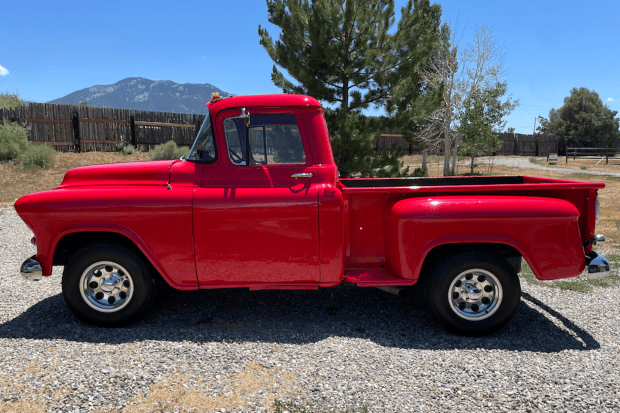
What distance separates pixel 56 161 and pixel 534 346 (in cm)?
1950

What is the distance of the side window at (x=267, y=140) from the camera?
13.1ft

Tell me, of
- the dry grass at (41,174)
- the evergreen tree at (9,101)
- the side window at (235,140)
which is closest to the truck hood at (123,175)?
the side window at (235,140)

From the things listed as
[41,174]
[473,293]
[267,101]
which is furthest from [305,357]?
[41,174]

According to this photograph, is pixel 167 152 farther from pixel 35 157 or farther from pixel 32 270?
pixel 32 270

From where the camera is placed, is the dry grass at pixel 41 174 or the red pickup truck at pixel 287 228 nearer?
the red pickup truck at pixel 287 228

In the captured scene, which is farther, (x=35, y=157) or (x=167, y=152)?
(x=167, y=152)

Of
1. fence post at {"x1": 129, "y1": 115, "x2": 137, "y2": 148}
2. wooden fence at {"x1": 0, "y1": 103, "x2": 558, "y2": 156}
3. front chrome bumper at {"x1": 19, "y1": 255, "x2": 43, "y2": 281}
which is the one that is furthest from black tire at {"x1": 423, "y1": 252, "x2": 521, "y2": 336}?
fence post at {"x1": 129, "y1": 115, "x2": 137, "y2": 148}

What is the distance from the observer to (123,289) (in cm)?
405

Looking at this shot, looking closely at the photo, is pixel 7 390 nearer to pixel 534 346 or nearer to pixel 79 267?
pixel 79 267

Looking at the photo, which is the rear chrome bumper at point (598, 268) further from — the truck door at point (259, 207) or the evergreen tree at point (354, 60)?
the evergreen tree at point (354, 60)

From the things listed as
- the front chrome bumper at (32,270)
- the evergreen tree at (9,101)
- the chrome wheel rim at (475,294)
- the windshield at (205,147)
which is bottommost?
the chrome wheel rim at (475,294)

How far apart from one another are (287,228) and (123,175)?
5.89 feet

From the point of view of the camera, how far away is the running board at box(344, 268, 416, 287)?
387 cm

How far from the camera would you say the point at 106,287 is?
403cm
